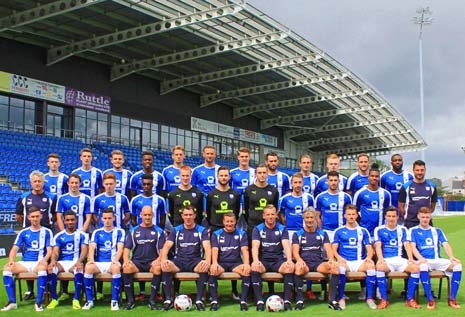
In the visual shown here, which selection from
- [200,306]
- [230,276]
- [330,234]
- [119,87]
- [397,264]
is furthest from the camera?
[119,87]

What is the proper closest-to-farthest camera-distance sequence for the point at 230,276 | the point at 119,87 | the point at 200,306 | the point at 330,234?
the point at 200,306, the point at 230,276, the point at 330,234, the point at 119,87

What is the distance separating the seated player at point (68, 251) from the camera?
21.8 feet

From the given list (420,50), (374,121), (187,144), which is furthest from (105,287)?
(420,50)

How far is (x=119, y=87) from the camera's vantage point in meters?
26.9

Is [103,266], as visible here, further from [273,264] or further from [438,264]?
[438,264]

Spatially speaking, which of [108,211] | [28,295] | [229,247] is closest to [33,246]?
[28,295]

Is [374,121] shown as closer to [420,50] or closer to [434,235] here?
[420,50]

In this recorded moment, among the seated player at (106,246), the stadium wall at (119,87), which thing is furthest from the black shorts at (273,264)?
the stadium wall at (119,87)

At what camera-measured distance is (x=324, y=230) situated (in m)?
7.25

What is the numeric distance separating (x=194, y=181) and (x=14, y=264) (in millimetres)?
2736

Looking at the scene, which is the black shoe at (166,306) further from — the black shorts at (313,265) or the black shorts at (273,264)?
the black shorts at (313,265)

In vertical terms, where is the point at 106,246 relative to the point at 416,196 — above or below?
below

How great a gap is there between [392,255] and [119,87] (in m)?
22.1

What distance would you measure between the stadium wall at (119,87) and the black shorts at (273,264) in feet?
59.0
